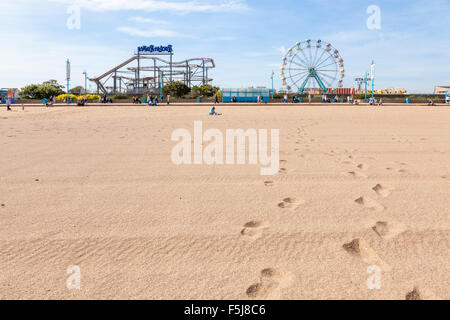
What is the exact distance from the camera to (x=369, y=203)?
381 centimetres

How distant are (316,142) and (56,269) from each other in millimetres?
7455

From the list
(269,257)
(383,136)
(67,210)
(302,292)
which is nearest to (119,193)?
(67,210)

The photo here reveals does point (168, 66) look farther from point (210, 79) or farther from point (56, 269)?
point (56, 269)

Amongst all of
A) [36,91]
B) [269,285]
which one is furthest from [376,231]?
[36,91]

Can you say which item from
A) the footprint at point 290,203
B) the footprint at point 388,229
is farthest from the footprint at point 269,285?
the footprint at point 290,203

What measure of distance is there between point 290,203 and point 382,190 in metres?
1.41

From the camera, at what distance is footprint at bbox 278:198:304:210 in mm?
3734

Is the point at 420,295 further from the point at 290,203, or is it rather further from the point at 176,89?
the point at 176,89

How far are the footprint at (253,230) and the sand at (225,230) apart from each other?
0.02m

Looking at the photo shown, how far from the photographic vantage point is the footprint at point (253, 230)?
2.99 m

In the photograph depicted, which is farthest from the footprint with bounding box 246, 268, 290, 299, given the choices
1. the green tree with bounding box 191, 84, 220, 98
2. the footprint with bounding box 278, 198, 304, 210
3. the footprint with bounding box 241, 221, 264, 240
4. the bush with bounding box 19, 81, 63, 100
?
the bush with bounding box 19, 81, 63, 100

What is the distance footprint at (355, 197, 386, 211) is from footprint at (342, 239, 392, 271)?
957 millimetres

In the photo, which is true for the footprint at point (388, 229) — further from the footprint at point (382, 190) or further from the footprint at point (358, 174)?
the footprint at point (358, 174)

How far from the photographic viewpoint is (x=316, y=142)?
873 cm
